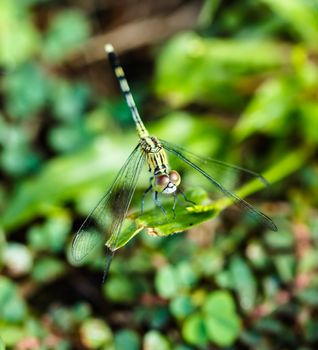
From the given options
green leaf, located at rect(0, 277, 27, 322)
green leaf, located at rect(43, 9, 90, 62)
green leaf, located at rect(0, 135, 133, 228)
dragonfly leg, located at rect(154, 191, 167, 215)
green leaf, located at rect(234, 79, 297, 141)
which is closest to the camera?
dragonfly leg, located at rect(154, 191, 167, 215)

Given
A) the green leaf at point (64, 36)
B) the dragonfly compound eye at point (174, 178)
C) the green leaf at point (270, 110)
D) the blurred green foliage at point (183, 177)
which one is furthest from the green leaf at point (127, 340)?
the green leaf at point (64, 36)

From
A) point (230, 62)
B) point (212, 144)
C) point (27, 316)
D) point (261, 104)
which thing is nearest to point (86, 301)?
point (27, 316)

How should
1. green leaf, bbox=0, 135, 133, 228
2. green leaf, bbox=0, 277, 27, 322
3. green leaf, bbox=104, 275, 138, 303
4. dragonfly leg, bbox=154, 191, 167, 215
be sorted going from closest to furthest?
dragonfly leg, bbox=154, 191, 167, 215
green leaf, bbox=0, 277, 27, 322
green leaf, bbox=104, 275, 138, 303
green leaf, bbox=0, 135, 133, 228

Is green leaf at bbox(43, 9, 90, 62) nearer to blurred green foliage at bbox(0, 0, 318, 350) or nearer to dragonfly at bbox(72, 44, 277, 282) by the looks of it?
blurred green foliage at bbox(0, 0, 318, 350)

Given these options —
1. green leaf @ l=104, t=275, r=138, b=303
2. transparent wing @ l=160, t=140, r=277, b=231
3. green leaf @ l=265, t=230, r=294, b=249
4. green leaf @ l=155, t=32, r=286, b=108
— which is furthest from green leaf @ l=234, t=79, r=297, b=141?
green leaf @ l=104, t=275, r=138, b=303

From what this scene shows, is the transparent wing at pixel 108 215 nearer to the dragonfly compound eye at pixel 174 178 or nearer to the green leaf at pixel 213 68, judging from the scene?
the dragonfly compound eye at pixel 174 178

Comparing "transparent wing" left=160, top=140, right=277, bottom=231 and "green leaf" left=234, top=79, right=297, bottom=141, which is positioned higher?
"transparent wing" left=160, top=140, right=277, bottom=231

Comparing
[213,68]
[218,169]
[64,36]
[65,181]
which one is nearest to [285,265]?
[218,169]
